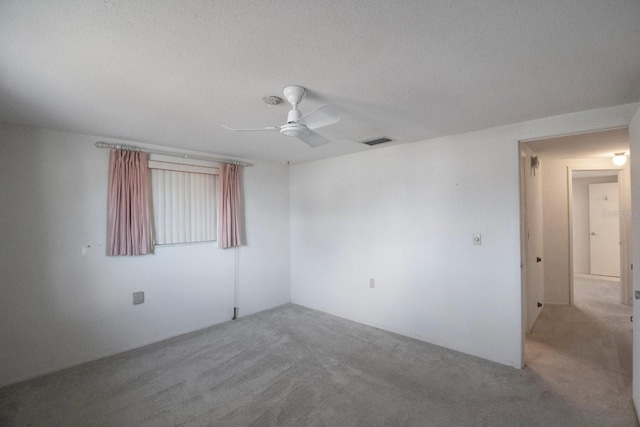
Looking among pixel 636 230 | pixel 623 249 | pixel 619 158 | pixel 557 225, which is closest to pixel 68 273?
pixel 636 230

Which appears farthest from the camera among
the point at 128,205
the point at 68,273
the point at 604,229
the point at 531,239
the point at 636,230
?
the point at 604,229

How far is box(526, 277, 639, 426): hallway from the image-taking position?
2.14m

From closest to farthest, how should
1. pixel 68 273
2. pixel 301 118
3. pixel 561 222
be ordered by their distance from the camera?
pixel 301 118 < pixel 68 273 < pixel 561 222

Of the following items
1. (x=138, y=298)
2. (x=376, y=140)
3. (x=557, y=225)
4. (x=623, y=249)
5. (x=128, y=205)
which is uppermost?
(x=376, y=140)

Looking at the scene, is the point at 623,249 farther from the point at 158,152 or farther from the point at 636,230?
the point at 158,152

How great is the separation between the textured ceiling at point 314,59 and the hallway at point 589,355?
7.30 ft

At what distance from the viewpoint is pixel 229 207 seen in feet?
12.9

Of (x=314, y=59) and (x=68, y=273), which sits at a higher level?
(x=314, y=59)

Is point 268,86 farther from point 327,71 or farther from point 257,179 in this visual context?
point 257,179

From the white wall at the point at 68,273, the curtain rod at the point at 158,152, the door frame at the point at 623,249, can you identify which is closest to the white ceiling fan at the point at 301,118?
the curtain rod at the point at 158,152

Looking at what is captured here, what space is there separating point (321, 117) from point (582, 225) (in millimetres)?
7278

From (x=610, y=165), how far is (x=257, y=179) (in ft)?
17.2

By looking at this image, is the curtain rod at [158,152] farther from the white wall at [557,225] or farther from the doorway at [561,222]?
the white wall at [557,225]

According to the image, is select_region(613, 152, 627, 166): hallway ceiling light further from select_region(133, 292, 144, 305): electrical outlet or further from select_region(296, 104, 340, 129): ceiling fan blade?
select_region(133, 292, 144, 305): electrical outlet
